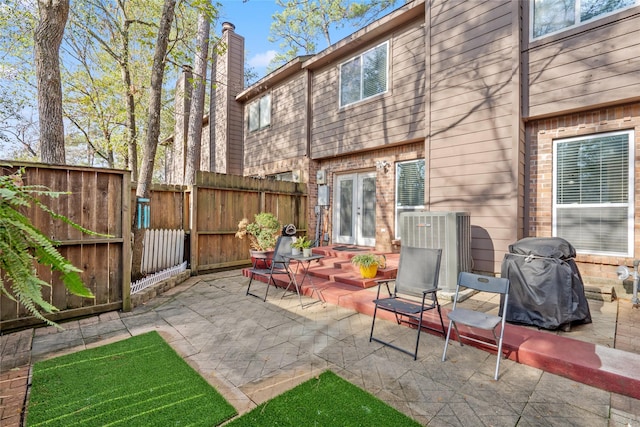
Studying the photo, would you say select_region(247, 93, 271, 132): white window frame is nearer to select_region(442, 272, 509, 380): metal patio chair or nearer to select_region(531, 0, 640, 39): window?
select_region(531, 0, 640, 39): window

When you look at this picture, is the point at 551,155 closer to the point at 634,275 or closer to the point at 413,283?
the point at 634,275

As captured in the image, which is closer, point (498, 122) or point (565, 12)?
point (565, 12)

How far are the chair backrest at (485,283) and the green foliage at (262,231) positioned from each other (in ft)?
13.2

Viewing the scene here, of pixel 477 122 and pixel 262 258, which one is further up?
pixel 477 122

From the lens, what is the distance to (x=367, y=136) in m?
6.93

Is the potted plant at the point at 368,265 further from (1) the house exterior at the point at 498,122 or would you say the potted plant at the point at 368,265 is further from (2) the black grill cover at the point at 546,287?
(2) the black grill cover at the point at 546,287

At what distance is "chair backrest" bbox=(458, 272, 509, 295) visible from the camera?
275 centimetres

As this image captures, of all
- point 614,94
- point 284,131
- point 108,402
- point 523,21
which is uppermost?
point 523,21

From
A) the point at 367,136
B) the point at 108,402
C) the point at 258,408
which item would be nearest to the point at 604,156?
the point at 367,136

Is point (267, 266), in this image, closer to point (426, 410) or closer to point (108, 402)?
point (108, 402)

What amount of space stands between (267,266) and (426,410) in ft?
14.2

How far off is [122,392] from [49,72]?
4790mm

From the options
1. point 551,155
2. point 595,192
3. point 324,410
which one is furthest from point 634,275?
point 324,410

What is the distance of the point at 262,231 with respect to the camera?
626 cm
